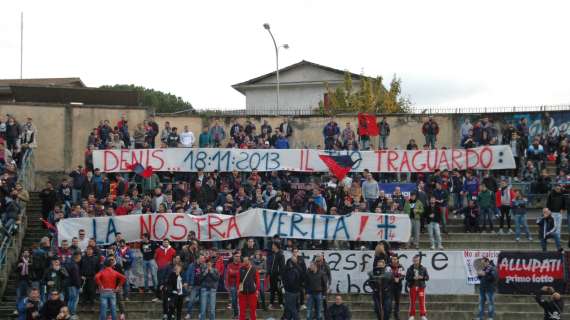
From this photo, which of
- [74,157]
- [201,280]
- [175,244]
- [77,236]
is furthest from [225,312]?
[74,157]

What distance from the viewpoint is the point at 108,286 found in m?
20.8

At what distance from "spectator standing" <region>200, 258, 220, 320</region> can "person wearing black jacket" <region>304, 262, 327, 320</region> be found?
2.24 metres

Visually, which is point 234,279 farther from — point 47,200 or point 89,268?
point 47,200

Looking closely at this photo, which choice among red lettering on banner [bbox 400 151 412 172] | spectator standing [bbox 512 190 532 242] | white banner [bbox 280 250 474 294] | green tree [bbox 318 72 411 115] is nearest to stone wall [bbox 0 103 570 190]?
red lettering on banner [bbox 400 151 412 172]

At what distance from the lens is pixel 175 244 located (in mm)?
24750

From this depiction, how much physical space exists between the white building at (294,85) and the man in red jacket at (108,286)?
4455 centimetres

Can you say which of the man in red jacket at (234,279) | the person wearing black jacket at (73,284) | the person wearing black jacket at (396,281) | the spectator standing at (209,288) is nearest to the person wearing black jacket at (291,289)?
the man in red jacket at (234,279)

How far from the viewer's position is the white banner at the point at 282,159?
96.1 feet

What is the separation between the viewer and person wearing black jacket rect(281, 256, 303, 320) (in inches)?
818

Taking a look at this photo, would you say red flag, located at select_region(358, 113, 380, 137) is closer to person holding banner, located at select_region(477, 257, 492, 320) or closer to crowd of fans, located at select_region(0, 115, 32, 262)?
person holding banner, located at select_region(477, 257, 492, 320)

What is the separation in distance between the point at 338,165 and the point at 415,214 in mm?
3676

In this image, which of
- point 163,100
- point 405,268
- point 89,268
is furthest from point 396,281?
point 163,100

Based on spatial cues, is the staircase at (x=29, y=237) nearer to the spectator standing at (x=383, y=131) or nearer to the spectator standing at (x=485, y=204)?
the spectator standing at (x=383, y=131)

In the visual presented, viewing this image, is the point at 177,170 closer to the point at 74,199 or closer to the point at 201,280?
the point at 74,199
